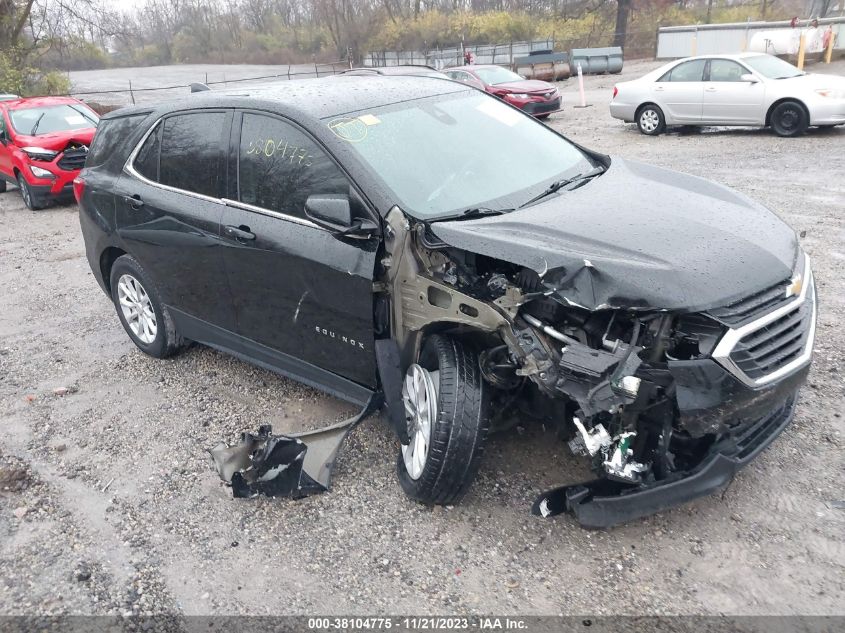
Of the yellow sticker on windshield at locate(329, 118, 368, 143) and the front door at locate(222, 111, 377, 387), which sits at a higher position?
the yellow sticker on windshield at locate(329, 118, 368, 143)

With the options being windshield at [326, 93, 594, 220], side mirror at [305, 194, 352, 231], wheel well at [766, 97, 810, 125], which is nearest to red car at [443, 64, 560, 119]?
wheel well at [766, 97, 810, 125]

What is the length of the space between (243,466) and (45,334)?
350cm

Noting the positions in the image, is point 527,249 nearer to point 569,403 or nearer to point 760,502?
point 569,403

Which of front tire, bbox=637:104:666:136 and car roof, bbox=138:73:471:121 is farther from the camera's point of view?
front tire, bbox=637:104:666:136

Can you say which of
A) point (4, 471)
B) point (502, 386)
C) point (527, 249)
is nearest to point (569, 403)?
point (502, 386)

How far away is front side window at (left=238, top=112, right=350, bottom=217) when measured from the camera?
12.0 feet

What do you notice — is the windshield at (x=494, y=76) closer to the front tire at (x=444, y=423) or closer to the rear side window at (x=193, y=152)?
the rear side window at (x=193, y=152)

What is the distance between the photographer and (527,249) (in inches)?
116

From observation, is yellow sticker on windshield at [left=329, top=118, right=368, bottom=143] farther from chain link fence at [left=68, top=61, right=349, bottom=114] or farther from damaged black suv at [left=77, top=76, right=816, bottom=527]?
chain link fence at [left=68, top=61, right=349, bottom=114]

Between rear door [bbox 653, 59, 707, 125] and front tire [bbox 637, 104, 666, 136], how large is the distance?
14 centimetres

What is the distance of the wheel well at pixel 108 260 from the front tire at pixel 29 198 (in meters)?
7.24

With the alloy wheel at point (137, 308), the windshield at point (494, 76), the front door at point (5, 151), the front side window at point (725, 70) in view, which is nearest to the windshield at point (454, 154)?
the alloy wheel at point (137, 308)

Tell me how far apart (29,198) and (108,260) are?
7.57 metres

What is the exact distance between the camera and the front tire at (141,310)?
501 cm
